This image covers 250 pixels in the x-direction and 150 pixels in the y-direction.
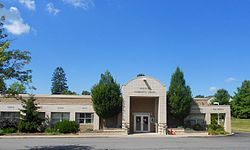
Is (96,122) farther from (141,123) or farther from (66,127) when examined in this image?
(141,123)

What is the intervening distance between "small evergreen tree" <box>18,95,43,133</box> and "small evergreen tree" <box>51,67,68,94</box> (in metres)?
75.1

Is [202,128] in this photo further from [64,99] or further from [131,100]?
[64,99]

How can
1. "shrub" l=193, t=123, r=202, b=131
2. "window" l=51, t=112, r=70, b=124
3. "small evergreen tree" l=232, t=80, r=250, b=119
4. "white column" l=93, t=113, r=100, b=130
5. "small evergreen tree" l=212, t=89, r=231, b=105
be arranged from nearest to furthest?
1. "window" l=51, t=112, r=70, b=124
2. "white column" l=93, t=113, r=100, b=130
3. "shrub" l=193, t=123, r=202, b=131
4. "small evergreen tree" l=232, t=80, r=250, b=119
5. "small evergreen tree" l=212, t=89, r=231, b=105

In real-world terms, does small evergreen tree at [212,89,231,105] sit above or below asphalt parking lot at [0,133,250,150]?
above

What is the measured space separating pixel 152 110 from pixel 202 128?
19.7 feet

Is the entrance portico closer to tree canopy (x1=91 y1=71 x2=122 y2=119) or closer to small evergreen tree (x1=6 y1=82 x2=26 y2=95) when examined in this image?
tree canopy (x1=91 y1=71 x2=122 y2=119)

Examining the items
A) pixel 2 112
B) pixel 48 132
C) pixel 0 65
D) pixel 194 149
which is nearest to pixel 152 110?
pixel 48 132

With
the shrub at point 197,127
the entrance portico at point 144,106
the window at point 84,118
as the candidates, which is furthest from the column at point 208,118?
the window at point 84,118

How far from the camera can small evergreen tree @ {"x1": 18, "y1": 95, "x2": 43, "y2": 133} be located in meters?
33.3

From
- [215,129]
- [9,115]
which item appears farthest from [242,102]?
[9,115]

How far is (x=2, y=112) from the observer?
3669 cm

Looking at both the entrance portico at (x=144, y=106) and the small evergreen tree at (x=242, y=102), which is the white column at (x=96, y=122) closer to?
the entrance portico at (x=144, y=106)

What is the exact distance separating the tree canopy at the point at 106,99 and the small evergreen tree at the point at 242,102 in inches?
2094

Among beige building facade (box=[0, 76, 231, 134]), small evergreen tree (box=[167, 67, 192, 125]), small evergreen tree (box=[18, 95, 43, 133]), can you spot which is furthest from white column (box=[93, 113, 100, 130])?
small evergreen tree (box=[167, 67, 192, 125])
